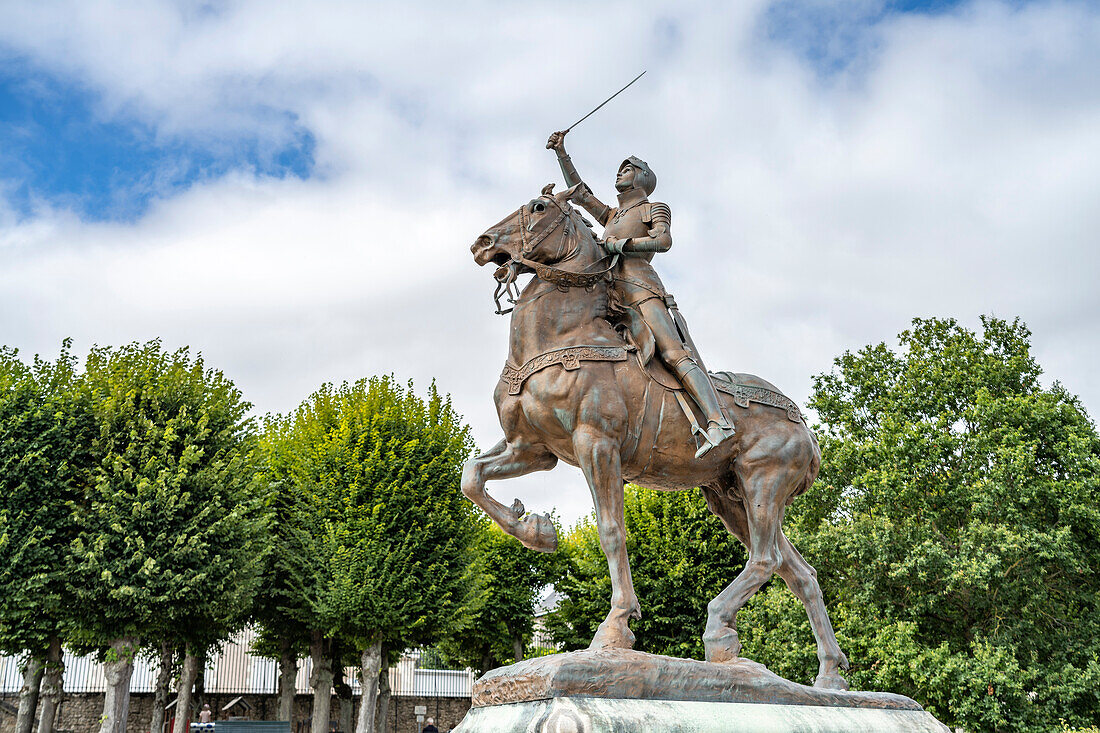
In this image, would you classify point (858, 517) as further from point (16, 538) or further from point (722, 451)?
point (16, 538)

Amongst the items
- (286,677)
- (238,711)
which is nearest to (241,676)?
(238,711)

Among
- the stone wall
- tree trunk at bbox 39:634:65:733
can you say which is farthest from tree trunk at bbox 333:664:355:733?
tree trunk at bbox 39:634:65:733

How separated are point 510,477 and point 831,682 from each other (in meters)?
2.78

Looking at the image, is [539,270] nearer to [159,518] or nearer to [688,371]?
[688,371]

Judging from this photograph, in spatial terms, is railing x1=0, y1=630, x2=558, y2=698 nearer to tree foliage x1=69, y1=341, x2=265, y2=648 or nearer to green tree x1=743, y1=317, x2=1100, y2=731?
tree foliage x1=69, y1=341, x2=265, y2=648

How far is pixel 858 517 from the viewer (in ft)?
75.3

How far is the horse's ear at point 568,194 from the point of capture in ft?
22.2

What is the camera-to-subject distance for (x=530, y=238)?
650 cm

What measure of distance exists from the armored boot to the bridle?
3.00 ft

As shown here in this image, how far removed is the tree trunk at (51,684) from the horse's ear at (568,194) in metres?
20.5

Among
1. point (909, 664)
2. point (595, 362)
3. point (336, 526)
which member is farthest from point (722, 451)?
point (336, 526)

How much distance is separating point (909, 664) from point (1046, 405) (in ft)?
23.4

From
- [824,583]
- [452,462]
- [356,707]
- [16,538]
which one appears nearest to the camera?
[16,538]

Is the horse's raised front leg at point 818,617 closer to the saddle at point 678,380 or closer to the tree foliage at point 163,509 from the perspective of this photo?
the saddle at point 678,380
